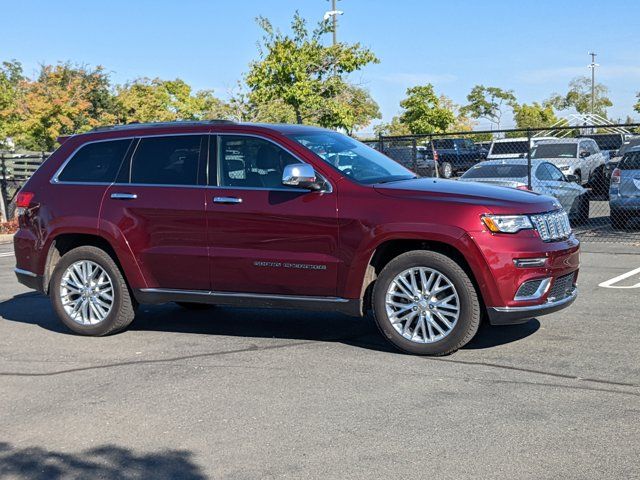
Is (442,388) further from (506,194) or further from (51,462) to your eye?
(51,462)

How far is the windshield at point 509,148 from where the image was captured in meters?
28.4

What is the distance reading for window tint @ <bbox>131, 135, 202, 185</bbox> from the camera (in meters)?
7.56

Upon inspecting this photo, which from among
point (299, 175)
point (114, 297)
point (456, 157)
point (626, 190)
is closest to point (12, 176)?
point (626, 190)

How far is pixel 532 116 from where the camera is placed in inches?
2950

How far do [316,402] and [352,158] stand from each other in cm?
263

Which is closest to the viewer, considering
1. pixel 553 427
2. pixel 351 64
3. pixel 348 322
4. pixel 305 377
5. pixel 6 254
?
pixel 553 427

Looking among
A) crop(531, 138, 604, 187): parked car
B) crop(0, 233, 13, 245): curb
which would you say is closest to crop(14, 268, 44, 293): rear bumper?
crop(0, 233, 13, 245): curb

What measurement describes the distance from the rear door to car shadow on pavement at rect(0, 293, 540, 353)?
79 centimetres

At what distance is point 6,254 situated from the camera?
1617cm

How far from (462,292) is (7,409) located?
336 centimetres

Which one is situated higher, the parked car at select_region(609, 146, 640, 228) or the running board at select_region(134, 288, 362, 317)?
the parked car at select_region(609, 146, 640, 228)

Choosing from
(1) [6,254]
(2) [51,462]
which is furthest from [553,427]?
(1) [6,254]

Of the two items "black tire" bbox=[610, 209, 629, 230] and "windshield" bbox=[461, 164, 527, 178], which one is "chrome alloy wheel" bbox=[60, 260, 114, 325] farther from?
"black tire" bbox=[610, 209, 629, 230]

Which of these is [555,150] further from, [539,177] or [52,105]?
[52,105]
